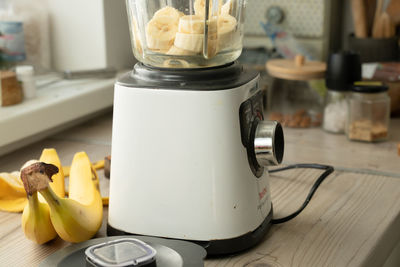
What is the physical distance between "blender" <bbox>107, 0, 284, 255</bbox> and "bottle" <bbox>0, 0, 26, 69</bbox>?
722 millimetres

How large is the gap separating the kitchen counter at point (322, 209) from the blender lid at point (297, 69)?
134mm

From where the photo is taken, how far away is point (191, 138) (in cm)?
68

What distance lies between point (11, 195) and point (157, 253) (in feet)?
1.05

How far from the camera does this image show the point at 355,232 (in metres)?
0.78

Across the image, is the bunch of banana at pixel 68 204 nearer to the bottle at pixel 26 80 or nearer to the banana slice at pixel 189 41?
the banana slice at pixel 189 41

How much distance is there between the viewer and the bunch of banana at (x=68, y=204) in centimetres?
66

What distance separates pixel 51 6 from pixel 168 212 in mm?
927

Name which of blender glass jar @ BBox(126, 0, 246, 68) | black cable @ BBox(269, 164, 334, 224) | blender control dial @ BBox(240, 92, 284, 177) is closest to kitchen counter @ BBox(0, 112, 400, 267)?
black cable @ BBox(269, 164, 334, 224)

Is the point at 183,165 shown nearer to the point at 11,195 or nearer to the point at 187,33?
the point at 187,33

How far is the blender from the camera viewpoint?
0.68 m

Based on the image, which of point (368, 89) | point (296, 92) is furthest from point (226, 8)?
point (296, 92)

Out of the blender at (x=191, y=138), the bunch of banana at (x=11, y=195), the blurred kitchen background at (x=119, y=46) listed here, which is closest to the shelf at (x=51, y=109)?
the blurred kitchen background at (x=119, y=46)

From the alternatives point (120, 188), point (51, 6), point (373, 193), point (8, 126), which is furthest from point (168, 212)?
point (51, 6)

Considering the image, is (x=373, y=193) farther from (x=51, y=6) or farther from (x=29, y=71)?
(x=51, y=6)
